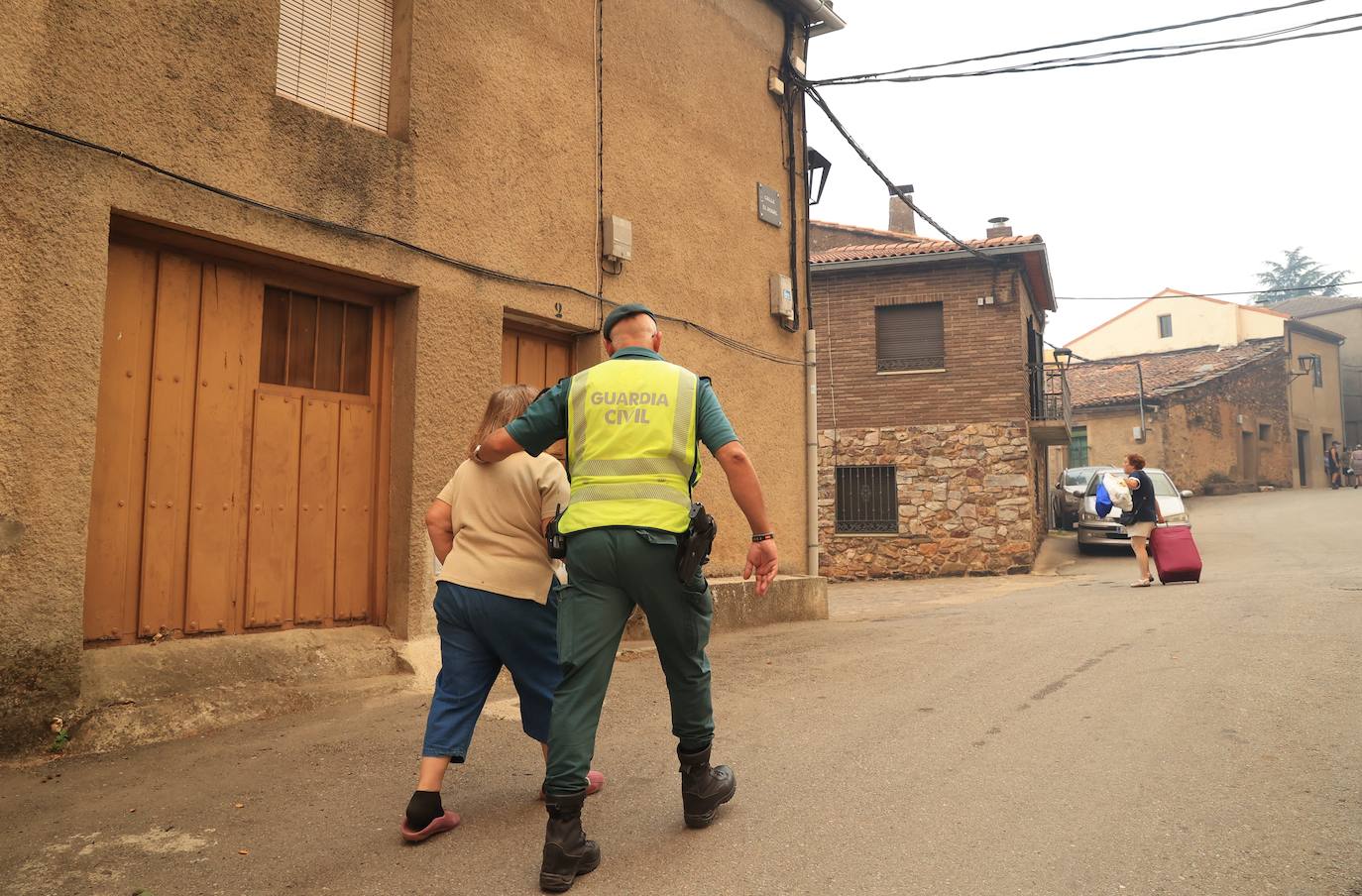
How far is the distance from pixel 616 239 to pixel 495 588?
471cm

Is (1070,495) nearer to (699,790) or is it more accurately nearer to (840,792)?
(840,792)

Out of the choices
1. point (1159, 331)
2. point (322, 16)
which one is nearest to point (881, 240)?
point (322, 16)

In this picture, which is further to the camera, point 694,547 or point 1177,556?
point 1177,556

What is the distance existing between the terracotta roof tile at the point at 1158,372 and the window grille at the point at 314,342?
26354mm

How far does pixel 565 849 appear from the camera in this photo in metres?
2.76

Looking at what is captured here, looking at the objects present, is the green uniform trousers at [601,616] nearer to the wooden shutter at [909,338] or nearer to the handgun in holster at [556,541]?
the handgun in holster at [556,541]

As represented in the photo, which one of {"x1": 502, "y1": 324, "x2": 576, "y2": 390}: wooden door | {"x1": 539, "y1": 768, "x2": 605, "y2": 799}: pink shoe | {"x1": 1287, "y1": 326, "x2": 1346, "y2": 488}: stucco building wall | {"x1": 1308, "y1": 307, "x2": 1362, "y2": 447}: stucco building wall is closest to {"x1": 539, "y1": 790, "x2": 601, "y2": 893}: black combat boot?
{"x1": 539, "y1": 768, "x2": 605, "y2": 799}: pink shoe

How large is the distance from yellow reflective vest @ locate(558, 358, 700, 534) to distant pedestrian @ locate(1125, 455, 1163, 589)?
A: 32.3 feet

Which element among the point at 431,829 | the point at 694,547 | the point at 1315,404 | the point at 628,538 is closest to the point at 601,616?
the point at 628,538

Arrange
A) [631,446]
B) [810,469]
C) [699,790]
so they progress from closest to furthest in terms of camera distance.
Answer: [631,446], [699,790], [810,469]

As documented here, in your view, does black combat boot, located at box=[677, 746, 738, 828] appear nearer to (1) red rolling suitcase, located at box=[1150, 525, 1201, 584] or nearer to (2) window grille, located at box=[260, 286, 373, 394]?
(2) window grille, located at box=[260, 286, 373, 394]

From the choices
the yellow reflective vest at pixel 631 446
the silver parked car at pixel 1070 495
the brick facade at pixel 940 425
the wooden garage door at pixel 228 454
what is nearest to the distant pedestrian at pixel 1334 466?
the silver parked car at pixel 1070 495

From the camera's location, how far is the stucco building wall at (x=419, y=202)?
13.7 feet

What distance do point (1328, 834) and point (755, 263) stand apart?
734cm
